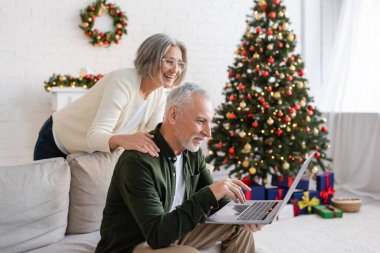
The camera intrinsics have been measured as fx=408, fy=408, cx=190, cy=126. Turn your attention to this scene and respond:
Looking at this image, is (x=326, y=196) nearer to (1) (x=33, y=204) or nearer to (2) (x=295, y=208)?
(2) (x=295, y=208)

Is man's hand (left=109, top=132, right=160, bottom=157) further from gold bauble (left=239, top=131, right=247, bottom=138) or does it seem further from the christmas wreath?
the christmas wreath

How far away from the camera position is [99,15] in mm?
4340

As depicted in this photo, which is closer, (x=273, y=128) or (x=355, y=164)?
(x=273, y=128)

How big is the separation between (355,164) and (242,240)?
11.5 feet

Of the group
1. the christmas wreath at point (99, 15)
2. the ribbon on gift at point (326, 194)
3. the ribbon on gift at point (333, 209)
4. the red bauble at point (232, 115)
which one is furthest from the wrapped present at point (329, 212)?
the christmas wreath at point (99, 15)

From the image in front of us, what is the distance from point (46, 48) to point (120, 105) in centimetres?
258

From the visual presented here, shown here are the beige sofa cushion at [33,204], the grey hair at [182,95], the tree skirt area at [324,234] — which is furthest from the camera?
the tree skirt area at [324,234]

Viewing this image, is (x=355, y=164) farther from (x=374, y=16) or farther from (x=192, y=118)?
(x=192, y=118)

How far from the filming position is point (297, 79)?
389 centimetres

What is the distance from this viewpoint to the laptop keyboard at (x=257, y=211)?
142cm

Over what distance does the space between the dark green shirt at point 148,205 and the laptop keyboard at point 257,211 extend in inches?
5.3

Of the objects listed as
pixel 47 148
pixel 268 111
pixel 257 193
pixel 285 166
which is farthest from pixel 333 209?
pixel 47 148

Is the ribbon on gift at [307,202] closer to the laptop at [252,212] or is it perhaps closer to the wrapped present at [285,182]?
the wrapped present at [285,182]

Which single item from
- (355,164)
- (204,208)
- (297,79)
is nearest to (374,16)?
(297,79)
